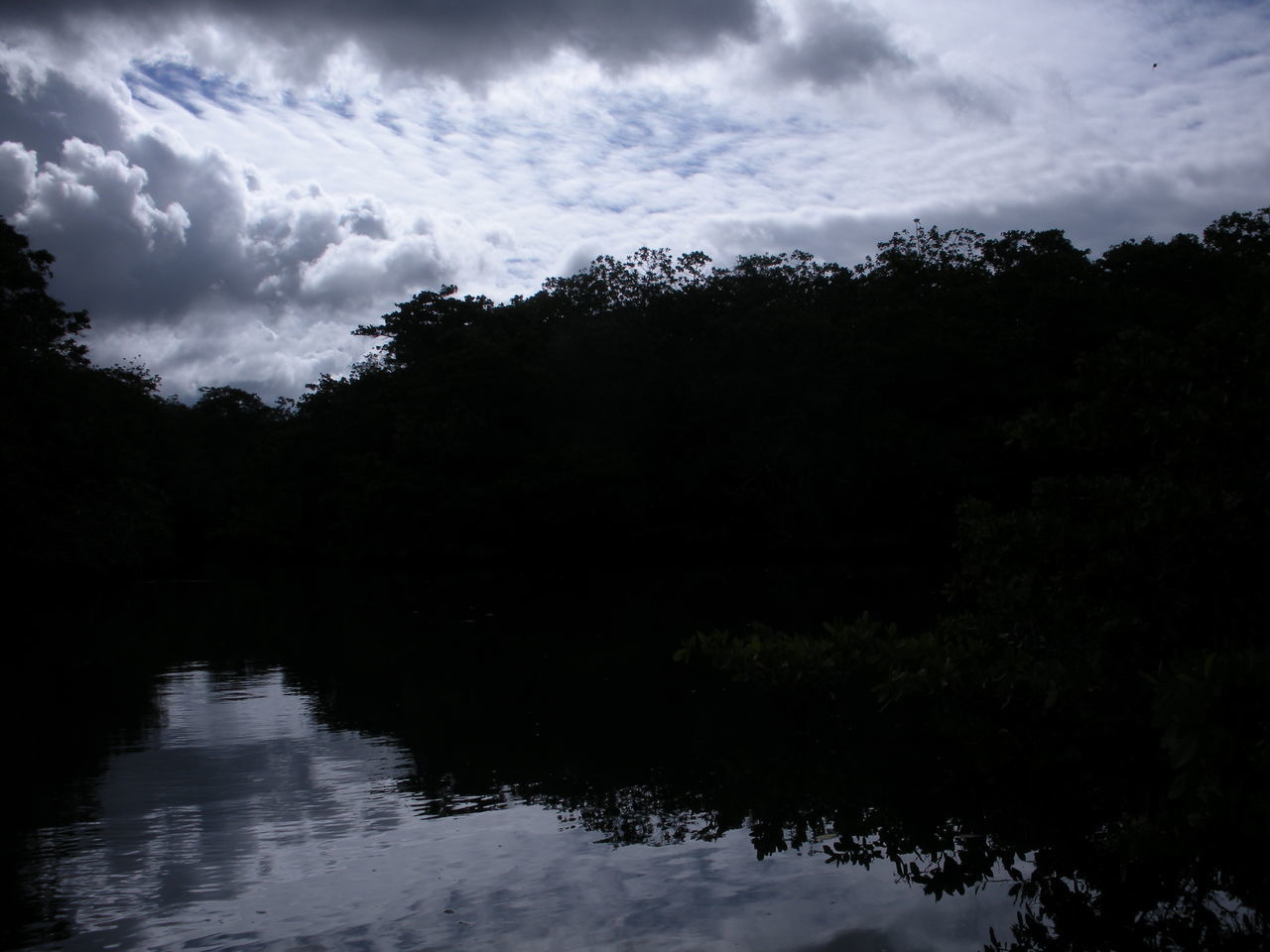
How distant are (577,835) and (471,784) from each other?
128 centimetres

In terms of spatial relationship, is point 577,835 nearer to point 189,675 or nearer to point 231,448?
point 189,675

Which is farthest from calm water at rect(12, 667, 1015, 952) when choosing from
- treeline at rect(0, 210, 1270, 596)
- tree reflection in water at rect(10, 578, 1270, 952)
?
treeline at rect(0, 210, 1270, 596)

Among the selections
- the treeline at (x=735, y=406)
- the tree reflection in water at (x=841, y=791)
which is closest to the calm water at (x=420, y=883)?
the tree reflection in water at (x=841, y=791)

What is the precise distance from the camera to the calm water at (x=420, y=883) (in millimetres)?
4152

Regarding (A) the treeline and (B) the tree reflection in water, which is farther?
(A) the treeline

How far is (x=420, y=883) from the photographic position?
15.5ft

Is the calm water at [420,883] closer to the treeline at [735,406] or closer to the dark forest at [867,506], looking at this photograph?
the dark forest at [867,506]

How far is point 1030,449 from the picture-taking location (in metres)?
5.32

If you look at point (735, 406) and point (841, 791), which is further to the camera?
point (735, 406)

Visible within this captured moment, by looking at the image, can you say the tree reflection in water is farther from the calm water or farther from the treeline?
the treeline

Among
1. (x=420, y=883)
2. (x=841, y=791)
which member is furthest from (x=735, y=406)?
(x=420, y=883)

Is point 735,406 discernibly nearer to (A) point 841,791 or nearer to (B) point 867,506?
(B) point 867,506

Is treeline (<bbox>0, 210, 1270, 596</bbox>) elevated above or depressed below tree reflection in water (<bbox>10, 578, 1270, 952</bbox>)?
above

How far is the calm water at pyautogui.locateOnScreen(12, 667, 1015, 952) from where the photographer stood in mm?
4152
